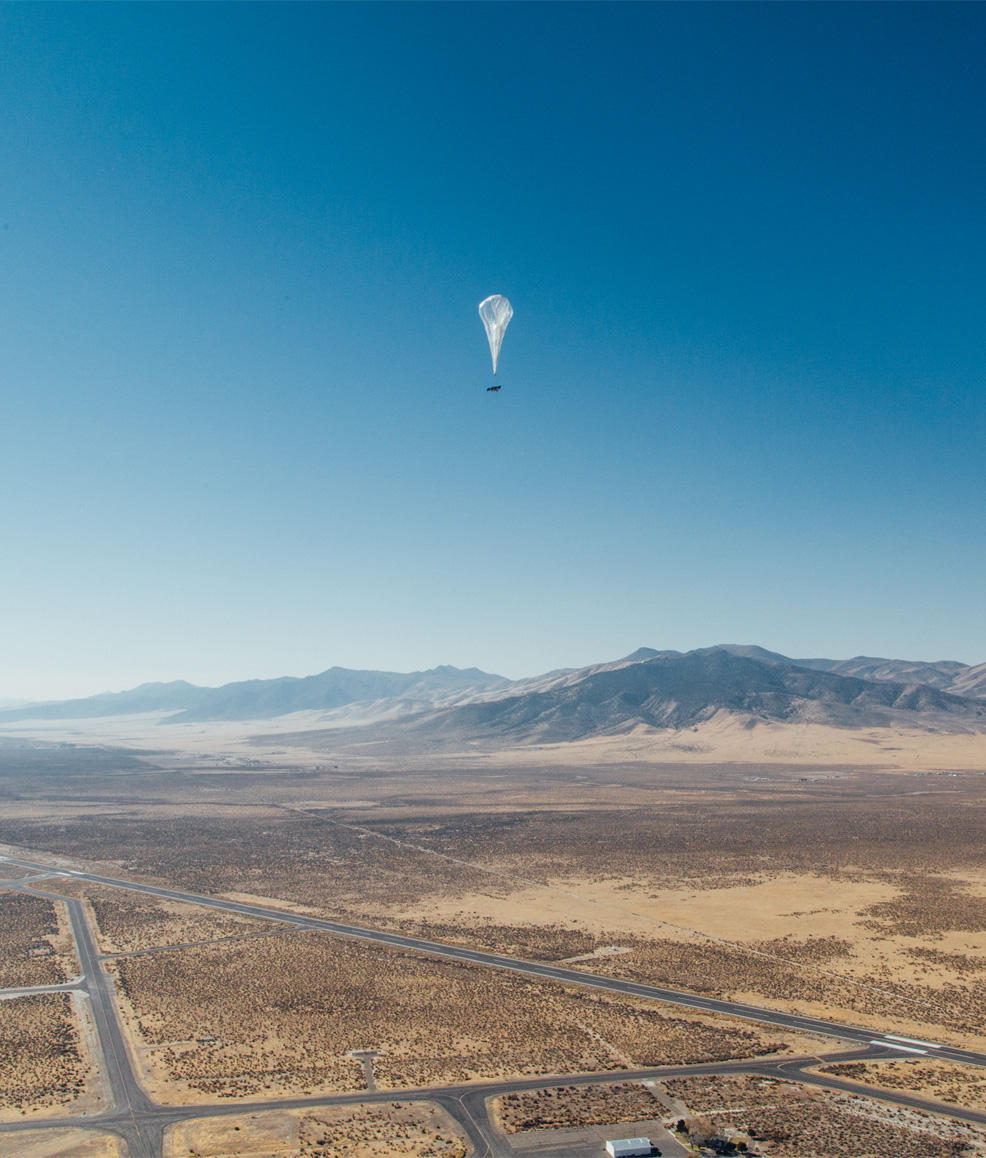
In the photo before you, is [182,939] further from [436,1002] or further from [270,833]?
[270,833]

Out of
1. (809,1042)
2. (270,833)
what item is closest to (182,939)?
(809,1042)

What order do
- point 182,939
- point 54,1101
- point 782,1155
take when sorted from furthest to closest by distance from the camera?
point 182,939
point 54,1101
point 782,1155

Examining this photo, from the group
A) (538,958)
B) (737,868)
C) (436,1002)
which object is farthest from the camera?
(737,868)

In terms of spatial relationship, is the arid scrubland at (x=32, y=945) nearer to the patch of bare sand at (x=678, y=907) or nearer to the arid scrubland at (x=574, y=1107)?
the patch of bare sand at (x=678, y=907)

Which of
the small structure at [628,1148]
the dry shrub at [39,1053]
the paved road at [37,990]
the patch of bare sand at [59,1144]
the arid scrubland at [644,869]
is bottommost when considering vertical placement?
the arid scrubland at [644,869]

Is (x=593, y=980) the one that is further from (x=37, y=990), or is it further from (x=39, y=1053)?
(x=37, y=990)

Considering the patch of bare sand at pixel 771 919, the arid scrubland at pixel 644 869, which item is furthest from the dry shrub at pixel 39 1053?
the patch of bare sand at pixel 771 919
